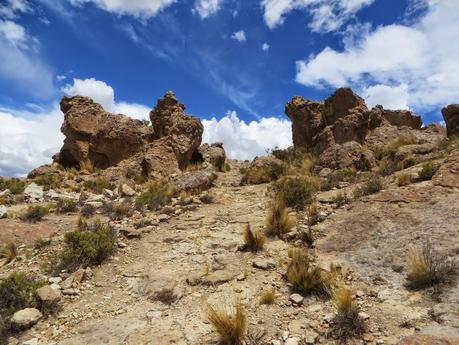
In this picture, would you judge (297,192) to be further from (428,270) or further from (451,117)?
(451,117)

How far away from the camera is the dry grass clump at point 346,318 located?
4.75 metres

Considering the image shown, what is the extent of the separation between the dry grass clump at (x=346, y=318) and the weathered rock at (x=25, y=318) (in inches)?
166

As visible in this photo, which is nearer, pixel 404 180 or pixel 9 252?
pixel 9 252

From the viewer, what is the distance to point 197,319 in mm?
5477

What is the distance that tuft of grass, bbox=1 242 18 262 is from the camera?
7930 millimetres

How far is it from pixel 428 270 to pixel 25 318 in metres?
5.78

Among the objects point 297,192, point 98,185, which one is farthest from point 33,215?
point 297,192

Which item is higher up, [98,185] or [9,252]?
[98,185]

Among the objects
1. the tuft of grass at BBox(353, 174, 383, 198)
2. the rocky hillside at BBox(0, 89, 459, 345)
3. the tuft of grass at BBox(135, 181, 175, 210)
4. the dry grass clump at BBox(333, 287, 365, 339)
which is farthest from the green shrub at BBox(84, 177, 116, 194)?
the dry grass clump at BBox(333, 287, 365, 339)

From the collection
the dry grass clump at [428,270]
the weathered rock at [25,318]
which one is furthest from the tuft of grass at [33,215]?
the dry grass clump at [428,270]

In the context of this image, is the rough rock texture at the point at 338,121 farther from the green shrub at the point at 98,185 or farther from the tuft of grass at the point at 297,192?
the green shrub at the point at 98,185

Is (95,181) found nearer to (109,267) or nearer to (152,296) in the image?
(109,267)

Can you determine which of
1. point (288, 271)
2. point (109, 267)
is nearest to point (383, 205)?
point (288, 271)

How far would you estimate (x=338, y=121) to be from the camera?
52.8 ft
